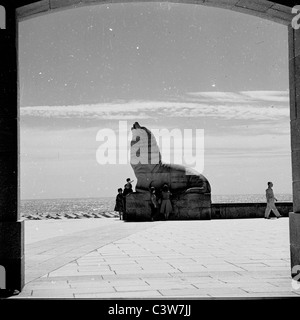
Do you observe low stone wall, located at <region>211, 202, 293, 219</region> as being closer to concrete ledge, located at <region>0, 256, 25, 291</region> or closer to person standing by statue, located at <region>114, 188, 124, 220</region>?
person standing by statue, located at <region>114, 188, 124, 220</region>

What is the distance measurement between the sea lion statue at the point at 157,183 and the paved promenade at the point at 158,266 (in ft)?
20.6

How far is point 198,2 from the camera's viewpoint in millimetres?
7488

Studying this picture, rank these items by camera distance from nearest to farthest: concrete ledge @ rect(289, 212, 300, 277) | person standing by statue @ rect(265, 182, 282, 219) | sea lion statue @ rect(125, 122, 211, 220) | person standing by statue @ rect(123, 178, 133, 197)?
concrete ledge @ rect(289, 212, 300, 277) < person standing by statue @ rect(265, 182, 282, 219) < sea lion statue @ rect(125, 122, 211, 220) < person standing by statue @ rect(123, 178, 133, 197)

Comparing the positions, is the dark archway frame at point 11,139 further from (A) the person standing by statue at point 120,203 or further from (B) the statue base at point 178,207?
(A) the person standing by statue at point 120,203

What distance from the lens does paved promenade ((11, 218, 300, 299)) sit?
21.6 feet

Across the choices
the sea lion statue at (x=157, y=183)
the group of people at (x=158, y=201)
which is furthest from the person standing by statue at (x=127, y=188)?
the sea lion statue at (x=157, y=183)

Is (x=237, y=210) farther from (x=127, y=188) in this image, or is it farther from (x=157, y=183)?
(x=127, y=188)

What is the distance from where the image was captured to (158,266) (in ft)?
28.7

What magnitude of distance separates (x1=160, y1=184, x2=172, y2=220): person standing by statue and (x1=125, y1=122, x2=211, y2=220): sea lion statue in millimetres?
286

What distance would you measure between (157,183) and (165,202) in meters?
0.96

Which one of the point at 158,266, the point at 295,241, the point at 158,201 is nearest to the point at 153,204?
the point at 158,201

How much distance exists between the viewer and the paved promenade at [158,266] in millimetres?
6586

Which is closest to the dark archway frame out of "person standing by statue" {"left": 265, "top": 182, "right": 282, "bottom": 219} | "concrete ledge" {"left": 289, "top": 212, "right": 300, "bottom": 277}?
"concrete ledge" {"left": 289, "top": 212, "right": 300, "bottom": 277}

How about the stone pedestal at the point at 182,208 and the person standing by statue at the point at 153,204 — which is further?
the stone pedestal at the point at 182,208
